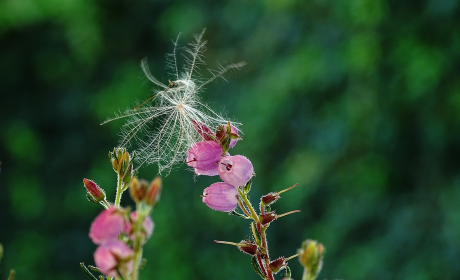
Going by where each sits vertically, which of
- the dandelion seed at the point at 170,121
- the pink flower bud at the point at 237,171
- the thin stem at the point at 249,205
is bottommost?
the thin stem at the point at 249,205

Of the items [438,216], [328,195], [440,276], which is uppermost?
[328,195]

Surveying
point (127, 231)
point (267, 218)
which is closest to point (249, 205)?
point (267, 218)

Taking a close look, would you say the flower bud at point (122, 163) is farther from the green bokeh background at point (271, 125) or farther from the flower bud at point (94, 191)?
the green bokeh background at point (271, 125)

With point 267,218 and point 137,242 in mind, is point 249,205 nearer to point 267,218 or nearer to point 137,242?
point 267,218

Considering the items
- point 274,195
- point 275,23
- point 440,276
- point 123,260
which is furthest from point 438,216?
point 123,260

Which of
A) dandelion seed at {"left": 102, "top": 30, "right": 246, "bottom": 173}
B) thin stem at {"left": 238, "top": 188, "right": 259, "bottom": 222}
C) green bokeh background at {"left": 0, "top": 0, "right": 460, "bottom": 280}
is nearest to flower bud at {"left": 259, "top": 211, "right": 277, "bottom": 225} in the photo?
thin stem at {"left": 238, "top": 188, "right": 259, "bottom": 222}

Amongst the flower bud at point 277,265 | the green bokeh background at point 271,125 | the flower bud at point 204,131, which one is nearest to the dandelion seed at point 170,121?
the flower bud at point 204,131

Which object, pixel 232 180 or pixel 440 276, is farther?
pixel 440 276

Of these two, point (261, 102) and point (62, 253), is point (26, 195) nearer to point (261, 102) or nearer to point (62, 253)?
point (62, 253)
